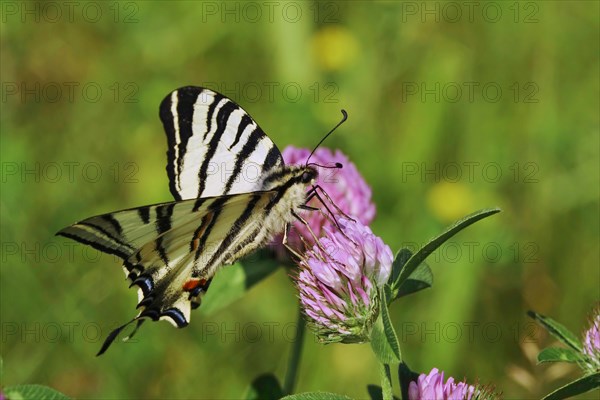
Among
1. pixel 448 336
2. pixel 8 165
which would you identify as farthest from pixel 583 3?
pixel 8 165

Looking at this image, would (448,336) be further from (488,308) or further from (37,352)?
(37,352)

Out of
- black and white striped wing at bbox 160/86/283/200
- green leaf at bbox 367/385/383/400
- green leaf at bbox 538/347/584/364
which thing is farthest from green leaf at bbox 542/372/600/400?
black and white striped wing at bbox 160/86/283/200

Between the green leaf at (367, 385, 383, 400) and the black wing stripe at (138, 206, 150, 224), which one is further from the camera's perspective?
the black wing stripe at (138, 206, 150, 224)

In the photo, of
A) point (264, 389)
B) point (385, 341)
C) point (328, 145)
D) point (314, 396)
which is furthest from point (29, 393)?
point (328, 145)

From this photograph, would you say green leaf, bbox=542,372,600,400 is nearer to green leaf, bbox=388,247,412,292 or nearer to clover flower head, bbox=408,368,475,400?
clover flower head, bbox=408,368,475,400

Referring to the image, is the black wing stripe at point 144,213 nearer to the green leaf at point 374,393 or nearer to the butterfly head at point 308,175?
the butterfly head at point 308,175

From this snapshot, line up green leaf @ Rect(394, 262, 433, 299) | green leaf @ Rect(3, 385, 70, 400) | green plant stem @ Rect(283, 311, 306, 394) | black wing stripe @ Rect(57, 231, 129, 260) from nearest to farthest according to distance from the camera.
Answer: green leaf @ Rect(3, 385, 70, 400) < green leaf @ Rect(394, 262, 433, 299) < black wing stripe @ Rect(57, 231, 129, 260) < green plant stem @ Rect(283, 311, 306, 394)
